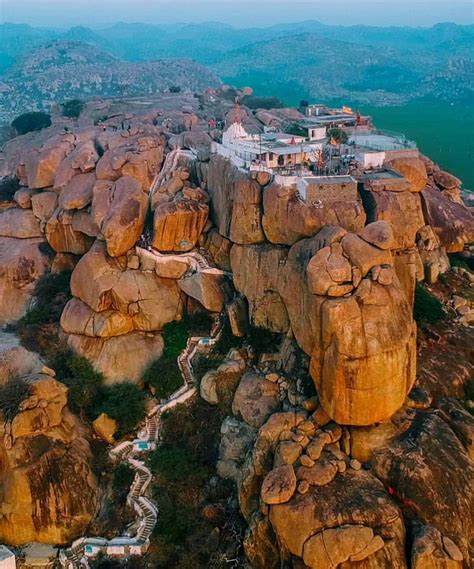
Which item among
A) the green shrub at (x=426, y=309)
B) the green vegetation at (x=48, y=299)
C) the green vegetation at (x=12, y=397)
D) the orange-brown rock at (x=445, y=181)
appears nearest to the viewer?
the green vegetation at (x=12, y=397)

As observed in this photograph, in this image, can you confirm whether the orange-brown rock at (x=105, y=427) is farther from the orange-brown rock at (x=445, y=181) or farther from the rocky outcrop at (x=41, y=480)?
the orange-brown rock at (x=445, y=181)

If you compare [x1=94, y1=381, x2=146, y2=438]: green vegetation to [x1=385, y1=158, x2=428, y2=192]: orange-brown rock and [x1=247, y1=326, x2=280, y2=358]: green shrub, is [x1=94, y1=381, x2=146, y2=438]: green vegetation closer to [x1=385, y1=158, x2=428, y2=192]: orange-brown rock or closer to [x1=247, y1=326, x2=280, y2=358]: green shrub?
[x1=247, y1=326, x2=280, y2=358]: green shrub

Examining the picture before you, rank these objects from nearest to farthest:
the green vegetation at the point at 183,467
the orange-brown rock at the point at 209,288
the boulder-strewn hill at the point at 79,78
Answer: the green vegetation at the point at 183,467, the orange-brown rock at the point at 209,288, the boulder-strewn hill at the point at 79,78

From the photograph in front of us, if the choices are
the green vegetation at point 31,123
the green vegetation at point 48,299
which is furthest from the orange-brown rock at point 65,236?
the green vegetation at point 31,123

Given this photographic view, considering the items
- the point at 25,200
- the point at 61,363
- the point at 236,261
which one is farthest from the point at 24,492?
the point at 25,200

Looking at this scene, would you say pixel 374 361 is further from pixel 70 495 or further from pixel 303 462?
pixel 70 495

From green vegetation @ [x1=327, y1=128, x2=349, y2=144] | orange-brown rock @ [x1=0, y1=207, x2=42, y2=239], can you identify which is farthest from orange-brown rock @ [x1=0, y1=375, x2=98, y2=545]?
green vegetation @ [x1=327, y1=128, x2=349, y2=144]

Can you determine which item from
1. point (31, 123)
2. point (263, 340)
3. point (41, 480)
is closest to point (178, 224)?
point (263, 340)
